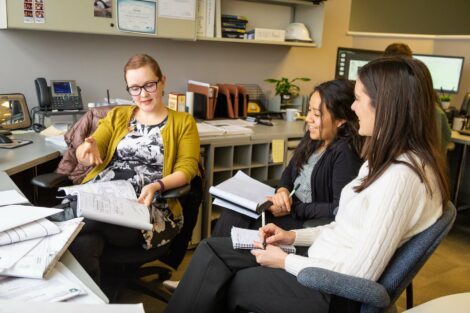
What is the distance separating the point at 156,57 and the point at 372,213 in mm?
2231

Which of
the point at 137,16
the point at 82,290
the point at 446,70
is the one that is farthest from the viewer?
the point at 446,70

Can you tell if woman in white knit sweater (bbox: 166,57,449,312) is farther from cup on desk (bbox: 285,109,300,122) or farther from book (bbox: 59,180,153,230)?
cup on desk (bbox: 285,109,300,122)

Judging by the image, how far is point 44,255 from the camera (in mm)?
1073

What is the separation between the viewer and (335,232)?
150 centimetres

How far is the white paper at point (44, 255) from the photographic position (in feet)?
3.26

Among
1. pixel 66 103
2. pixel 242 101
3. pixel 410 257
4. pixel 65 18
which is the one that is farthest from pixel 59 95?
pixel 410 257

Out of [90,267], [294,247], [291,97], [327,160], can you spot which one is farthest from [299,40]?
[90,267]

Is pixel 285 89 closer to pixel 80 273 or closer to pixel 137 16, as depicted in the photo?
pixel 137 16

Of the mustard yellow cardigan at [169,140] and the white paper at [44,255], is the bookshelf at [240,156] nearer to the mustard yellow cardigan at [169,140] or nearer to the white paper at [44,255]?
the mustard yellow cardigan at [169,140]

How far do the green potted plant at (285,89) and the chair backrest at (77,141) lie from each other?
159cm

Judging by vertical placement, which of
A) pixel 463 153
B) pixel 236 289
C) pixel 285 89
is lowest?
pixel 236 289

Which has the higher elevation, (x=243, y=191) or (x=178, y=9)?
(x=178, y=9)

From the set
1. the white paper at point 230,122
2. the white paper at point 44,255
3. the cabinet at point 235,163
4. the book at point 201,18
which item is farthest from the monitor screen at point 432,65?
the white paper at point 44,255

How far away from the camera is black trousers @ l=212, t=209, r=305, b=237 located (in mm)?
1992
